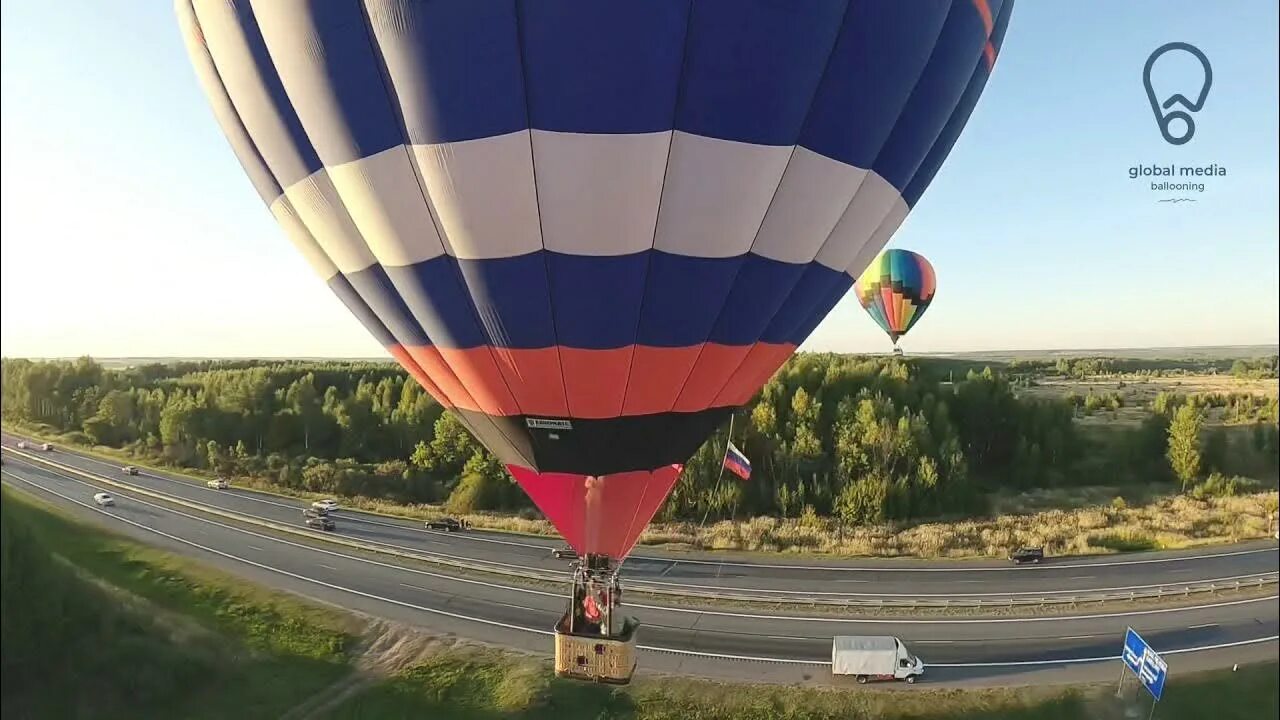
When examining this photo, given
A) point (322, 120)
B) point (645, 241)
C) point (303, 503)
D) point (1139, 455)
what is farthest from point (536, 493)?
point (1139, 455)

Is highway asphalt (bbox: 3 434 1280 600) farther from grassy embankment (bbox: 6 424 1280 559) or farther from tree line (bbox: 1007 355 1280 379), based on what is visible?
tree line (bbox: 1007 355 1280 379)

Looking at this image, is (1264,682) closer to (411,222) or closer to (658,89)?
(658,89)

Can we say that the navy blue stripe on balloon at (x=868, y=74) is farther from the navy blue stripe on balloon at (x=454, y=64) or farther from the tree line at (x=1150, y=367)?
the tree line at (x=1150, y=367)

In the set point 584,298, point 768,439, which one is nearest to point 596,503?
point 584,298

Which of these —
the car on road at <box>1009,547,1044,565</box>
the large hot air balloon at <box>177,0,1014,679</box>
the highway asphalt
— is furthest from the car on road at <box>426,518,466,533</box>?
the car on road at <box>1009,547,1044,565</box>

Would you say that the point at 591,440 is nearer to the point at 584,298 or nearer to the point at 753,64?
the point at 584,298

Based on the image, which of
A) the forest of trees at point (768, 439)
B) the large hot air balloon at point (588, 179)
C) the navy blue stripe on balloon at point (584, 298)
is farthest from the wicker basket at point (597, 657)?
the forest of trees at point (768, 439)

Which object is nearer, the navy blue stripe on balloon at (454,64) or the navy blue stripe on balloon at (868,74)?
A: the navy blue stripe on balloon at (454,64)
